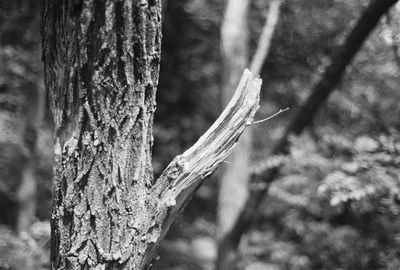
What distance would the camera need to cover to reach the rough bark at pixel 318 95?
2.78m

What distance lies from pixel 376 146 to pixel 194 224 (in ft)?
13.8

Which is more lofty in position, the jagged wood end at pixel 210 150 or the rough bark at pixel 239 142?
the rough bark at pixel 239 142

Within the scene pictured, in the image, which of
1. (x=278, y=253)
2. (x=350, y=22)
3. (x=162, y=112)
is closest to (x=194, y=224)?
(x=162, y=112)

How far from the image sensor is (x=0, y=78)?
5.19m

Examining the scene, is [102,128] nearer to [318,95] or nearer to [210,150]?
[210,150]

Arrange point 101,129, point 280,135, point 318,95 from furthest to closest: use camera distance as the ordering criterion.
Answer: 1. point 280,135
2. point 318,95
3. point 101,129

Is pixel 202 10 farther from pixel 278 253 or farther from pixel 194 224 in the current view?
pixel 278 253

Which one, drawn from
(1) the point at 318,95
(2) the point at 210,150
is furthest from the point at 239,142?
(2) the point at 210,150

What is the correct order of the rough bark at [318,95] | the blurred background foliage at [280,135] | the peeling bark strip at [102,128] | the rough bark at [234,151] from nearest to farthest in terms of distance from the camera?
1. the peeling bark strip at [102,128]
2. the rough bark at [318,95]
3. the blurred background foliage at [280,135]
4. the rough bark at [234,151]

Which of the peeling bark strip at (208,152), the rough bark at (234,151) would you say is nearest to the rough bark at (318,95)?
the rough bark at (234,151)

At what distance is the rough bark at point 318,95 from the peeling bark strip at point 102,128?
5.90 ft

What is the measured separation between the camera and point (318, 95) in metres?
3.23

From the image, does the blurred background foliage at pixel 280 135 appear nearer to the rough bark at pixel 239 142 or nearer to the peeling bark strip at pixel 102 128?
the rough bark at pixel 239 142

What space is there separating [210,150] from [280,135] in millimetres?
2166
